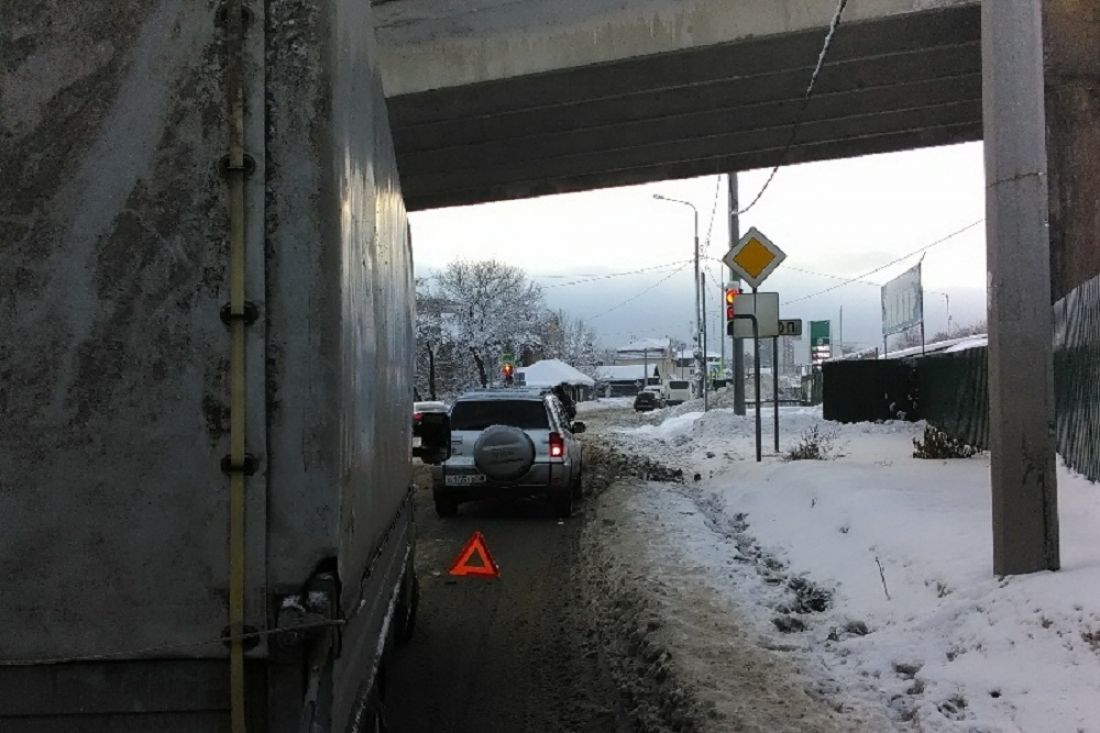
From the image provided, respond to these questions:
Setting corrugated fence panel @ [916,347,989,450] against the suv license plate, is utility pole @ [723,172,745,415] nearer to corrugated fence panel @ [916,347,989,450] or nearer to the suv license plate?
corrugated fence panel @ [916,347,989,450]

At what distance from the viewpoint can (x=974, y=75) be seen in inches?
573

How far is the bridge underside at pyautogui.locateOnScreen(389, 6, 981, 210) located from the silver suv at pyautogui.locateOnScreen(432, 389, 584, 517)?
5.38 m

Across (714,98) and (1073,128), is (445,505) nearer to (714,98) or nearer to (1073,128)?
(714,98)

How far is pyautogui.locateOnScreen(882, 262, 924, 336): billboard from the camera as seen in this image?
2183 cm

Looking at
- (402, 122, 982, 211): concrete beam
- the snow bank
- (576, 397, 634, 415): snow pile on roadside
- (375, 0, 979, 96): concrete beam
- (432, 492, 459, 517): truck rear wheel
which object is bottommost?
(576, 397, 634, 415): snow pile on roadside

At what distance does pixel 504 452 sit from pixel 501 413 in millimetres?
1923

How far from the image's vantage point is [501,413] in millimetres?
12398

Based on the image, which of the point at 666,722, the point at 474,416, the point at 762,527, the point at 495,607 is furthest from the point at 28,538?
the point at 474,416

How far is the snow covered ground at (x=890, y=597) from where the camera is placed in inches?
171

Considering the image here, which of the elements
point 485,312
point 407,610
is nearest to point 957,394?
point 407,610

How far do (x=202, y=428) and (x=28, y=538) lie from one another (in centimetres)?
50

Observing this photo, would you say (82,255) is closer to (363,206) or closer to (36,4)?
(36,4)

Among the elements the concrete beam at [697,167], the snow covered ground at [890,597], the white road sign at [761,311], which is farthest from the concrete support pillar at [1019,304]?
the concrete beam at [697,167]

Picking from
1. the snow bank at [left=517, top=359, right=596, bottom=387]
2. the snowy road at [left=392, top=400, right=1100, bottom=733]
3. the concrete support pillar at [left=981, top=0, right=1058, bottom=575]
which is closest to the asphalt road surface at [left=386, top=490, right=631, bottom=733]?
the snowy road at [left=392, top=400, right=1100, bottom=733]
